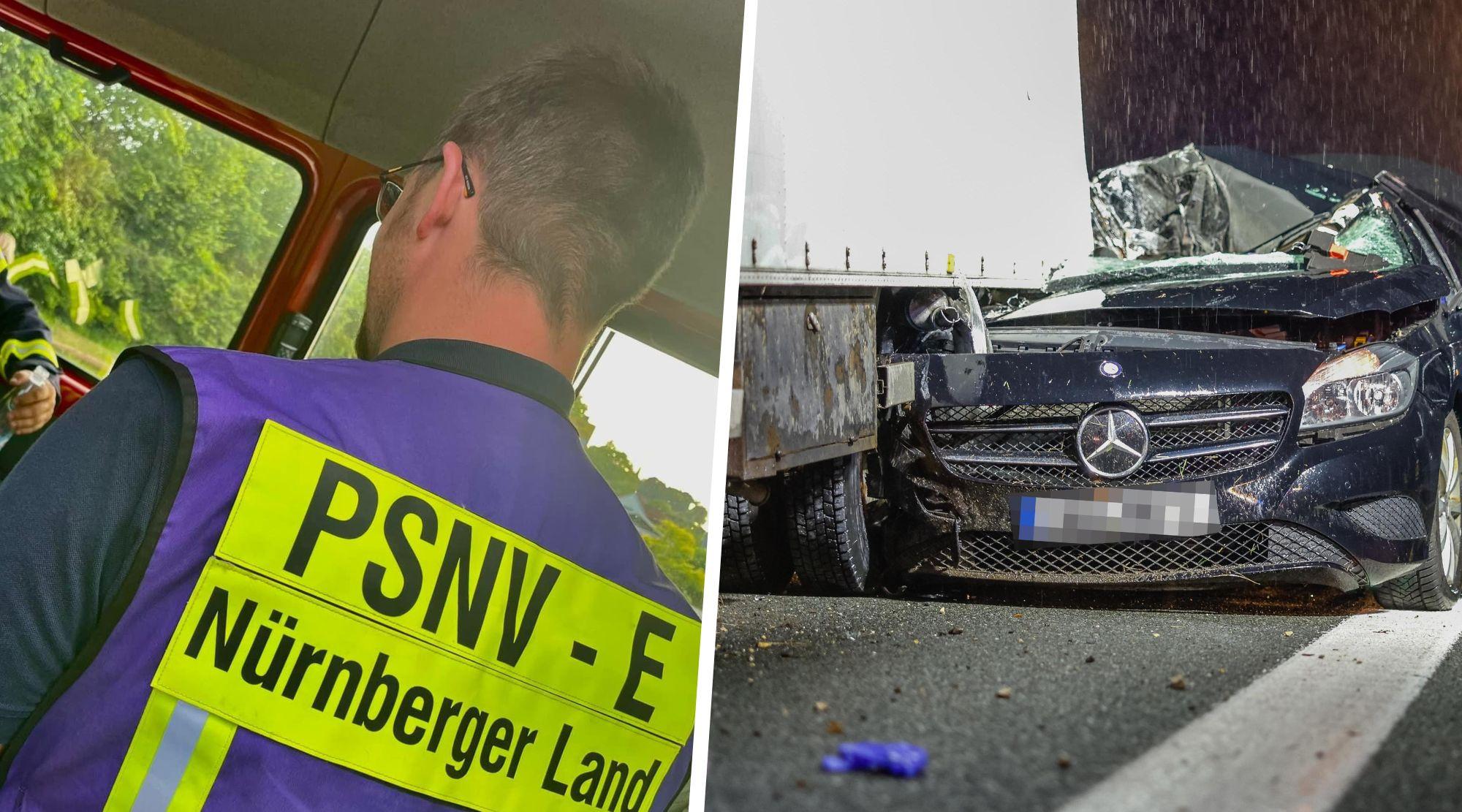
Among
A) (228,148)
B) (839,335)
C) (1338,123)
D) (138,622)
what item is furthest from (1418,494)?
(228,148)

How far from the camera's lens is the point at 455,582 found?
4.14 feet

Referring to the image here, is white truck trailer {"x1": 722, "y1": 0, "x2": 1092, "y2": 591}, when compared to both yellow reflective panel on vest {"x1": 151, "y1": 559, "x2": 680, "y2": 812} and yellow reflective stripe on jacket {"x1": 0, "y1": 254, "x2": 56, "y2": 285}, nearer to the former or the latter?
yellow reflective panel on vest {"x1": 151, "y1": 559, "x2": 680, "y2": 812}

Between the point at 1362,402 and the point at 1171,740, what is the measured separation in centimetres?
49

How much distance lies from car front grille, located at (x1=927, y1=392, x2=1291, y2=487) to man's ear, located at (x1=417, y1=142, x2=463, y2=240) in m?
0.85

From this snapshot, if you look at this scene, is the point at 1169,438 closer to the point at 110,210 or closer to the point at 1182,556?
the point at 1182,556

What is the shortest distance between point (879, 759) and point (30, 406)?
1.23 metres

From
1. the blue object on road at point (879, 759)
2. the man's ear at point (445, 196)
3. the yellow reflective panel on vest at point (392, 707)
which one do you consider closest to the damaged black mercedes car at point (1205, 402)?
the blue object on road at point (879, 759)

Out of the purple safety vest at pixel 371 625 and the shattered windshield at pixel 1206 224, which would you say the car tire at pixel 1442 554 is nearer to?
the shattered windshield at pixel 1206 224

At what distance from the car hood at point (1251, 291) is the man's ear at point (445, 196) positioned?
31.1 inches

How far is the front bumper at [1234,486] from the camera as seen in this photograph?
108cm

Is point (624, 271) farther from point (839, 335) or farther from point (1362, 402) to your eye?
point (1362, 402)

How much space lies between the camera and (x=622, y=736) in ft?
4.48

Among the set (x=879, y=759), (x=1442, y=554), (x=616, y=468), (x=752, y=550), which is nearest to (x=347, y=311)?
(x=616, y=468)

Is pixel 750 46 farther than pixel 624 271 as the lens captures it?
No
